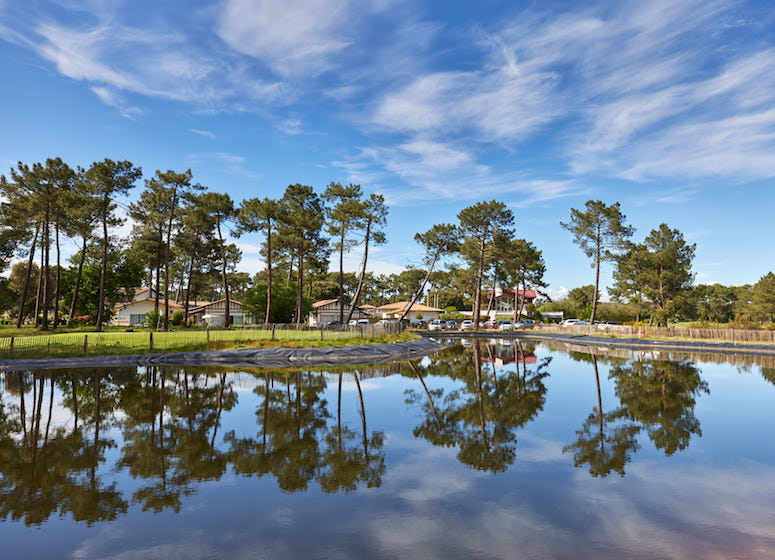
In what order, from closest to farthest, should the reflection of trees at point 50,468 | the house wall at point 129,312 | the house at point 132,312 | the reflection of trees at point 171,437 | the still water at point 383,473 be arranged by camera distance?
the still water at point 383,473
the reflection of trees at point 50,468
the reflection of trees at point 171,437
the house at point 132,312
the house wall at point 129,312

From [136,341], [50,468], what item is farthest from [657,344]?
[50,468]

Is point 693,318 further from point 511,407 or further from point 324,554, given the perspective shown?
point 324,554

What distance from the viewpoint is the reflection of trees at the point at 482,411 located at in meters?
10.8

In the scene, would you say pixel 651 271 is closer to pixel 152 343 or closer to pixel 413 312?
pixel 413 312

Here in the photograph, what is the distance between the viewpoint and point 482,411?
15.1 meters

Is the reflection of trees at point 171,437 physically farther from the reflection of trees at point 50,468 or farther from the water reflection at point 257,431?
the reflection of trees at point 50,468

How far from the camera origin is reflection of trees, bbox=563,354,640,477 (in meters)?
9.80

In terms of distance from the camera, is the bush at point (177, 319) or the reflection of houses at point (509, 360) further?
the bush at point (177, 319)

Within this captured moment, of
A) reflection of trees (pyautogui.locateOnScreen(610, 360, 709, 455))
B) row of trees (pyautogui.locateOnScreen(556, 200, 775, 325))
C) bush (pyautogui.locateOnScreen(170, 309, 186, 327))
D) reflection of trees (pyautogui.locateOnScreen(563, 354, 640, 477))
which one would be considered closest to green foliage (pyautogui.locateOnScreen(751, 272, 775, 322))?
row of trees (pyautogui.locateOnScreen(556, 200, 775, 325))

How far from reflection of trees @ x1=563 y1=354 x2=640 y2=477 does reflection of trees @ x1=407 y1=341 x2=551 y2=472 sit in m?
1.70

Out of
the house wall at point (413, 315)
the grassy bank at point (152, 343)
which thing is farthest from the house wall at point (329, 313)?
the grassy bank at point (152, 343)

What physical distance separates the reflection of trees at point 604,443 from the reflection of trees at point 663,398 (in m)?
0.58

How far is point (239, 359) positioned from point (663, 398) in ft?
80.5

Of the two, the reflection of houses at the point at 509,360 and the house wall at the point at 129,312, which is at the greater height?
the house wall at the point at 129,312
